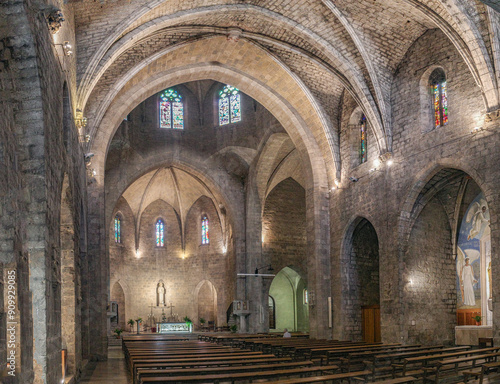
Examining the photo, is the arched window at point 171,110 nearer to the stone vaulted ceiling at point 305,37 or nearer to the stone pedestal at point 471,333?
the stone vaulted ceiling at point 305,37

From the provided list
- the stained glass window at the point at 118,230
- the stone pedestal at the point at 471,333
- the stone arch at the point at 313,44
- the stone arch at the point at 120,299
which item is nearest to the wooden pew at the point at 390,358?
the stone pedestal at the point at 471,333

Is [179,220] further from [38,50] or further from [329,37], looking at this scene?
[38,50]

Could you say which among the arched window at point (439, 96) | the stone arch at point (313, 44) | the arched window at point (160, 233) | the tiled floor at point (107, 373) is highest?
the stone arch at point (313, 44)

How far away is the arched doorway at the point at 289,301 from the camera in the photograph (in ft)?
123

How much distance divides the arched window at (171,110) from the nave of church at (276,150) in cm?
37

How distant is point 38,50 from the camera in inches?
341

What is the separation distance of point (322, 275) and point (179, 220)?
1726cm

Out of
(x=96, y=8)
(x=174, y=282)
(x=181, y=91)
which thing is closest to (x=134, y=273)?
(x=174, y=282)

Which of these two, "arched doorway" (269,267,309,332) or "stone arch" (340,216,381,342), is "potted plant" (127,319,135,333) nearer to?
"arched doorway" (269,267,309,332)

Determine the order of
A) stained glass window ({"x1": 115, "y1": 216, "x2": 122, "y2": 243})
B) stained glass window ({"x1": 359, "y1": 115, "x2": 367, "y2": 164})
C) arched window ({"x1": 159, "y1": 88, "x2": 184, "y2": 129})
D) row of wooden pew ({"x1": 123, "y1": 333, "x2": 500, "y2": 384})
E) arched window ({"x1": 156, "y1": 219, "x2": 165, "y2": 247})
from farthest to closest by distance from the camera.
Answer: arched window ({"x1": 156, "y1": 219, "x2": 165, "y2": 247}), stained glass window ({"x1": 115, "y1": 216, "x2": 122, "y2": 243}), arched window ({"x1": 159, "y1": 88, "x2": 184, "y2": 129}), stained glass window ({"x1": 359, "y1": 115, "x2": 367, "y2": 164}), row of wooden pew ({"x1": 123, "y1": 333, "x2": 500, "y2": 384})

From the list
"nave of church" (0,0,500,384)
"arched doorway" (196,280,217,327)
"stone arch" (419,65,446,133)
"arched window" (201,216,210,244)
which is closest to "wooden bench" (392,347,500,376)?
"nave of church" (0,0,500,384)

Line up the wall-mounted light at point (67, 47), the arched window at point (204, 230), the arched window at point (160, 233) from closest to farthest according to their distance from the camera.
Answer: the wall-mounted light at point (67, 47), the arched window at point (204, 230), the arched window at point (160, 233)

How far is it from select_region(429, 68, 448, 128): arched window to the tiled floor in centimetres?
Result: 1269

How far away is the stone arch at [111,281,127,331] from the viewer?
119 feet
